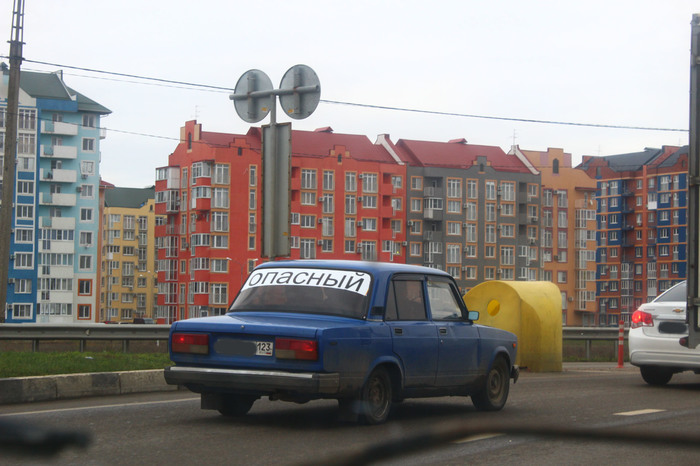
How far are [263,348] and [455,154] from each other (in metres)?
109

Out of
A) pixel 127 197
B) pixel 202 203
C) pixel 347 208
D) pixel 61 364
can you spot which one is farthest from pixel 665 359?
pixel 127 197

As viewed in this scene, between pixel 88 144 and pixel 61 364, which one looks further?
pixel 88 144

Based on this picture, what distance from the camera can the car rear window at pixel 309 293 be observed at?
9.04m

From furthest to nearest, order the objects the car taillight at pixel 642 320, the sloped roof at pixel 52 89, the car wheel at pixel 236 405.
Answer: the sloped roof at pixel 52 89 → the car taillight at pixel 642 320 → the car wheel at pixel 236 405

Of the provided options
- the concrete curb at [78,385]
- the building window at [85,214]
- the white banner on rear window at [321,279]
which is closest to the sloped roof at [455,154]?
the building window at [85,214]

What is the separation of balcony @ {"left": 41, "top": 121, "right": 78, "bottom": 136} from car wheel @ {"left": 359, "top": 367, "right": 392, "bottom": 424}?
336 ft

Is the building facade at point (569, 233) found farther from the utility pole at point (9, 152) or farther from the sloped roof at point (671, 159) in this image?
the utility pole at point (9, 152)

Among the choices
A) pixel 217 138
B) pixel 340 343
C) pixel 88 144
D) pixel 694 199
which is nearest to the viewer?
pixel 340 343

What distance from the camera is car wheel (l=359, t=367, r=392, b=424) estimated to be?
8.67 metres

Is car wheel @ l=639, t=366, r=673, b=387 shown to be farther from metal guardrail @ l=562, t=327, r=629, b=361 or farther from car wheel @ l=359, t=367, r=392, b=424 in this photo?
metal guardrail @ l=562, t=327, r=629, b=361

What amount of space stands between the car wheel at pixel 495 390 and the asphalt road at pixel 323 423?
5.1 inches

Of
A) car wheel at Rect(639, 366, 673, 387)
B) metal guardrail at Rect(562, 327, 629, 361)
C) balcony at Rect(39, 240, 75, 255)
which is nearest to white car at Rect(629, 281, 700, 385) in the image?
car wheel at Rect(639, 366, 673, 387)

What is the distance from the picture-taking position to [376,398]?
8.87 meters

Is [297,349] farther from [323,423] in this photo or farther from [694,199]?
[694,199]
